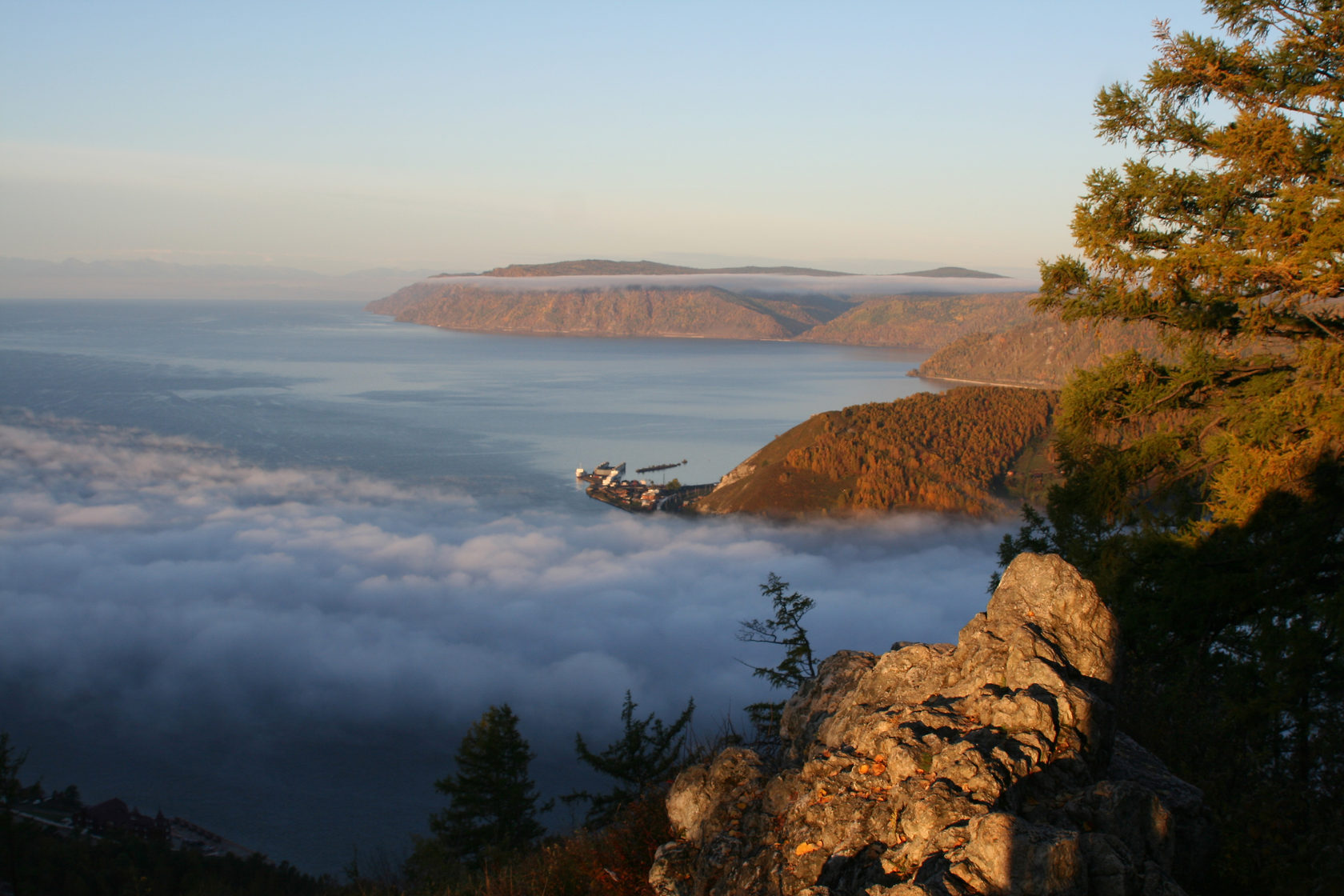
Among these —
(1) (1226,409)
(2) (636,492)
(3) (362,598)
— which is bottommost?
(3) (362,598)

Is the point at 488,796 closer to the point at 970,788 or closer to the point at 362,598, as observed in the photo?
the point at 970,788

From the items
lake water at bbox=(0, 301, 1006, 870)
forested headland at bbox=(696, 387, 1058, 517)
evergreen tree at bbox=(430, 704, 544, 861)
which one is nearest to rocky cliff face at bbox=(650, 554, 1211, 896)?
evergreen tree at bbox=(430, 704, 544, 861)

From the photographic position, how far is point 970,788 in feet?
13.6

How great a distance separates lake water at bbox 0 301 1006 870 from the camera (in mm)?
43781

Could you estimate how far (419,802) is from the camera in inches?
1495

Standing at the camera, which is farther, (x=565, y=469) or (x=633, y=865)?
(x=565, y=469)

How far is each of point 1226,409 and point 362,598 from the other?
233ft

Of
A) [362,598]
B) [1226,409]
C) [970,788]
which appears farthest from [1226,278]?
[362,598]

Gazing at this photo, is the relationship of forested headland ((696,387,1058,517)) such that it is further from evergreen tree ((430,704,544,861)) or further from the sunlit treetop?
the sunlit treetop

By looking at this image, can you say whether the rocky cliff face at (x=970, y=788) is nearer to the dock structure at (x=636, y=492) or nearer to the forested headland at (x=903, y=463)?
the forested headland at (x=903, y=463)

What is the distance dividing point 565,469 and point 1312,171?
9572 cm

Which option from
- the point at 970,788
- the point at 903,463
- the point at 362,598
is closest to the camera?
the point at 970,788

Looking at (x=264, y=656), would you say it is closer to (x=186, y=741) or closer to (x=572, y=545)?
(x=186, y=741)

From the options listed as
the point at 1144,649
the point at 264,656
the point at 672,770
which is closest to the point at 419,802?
the point at 264,656
